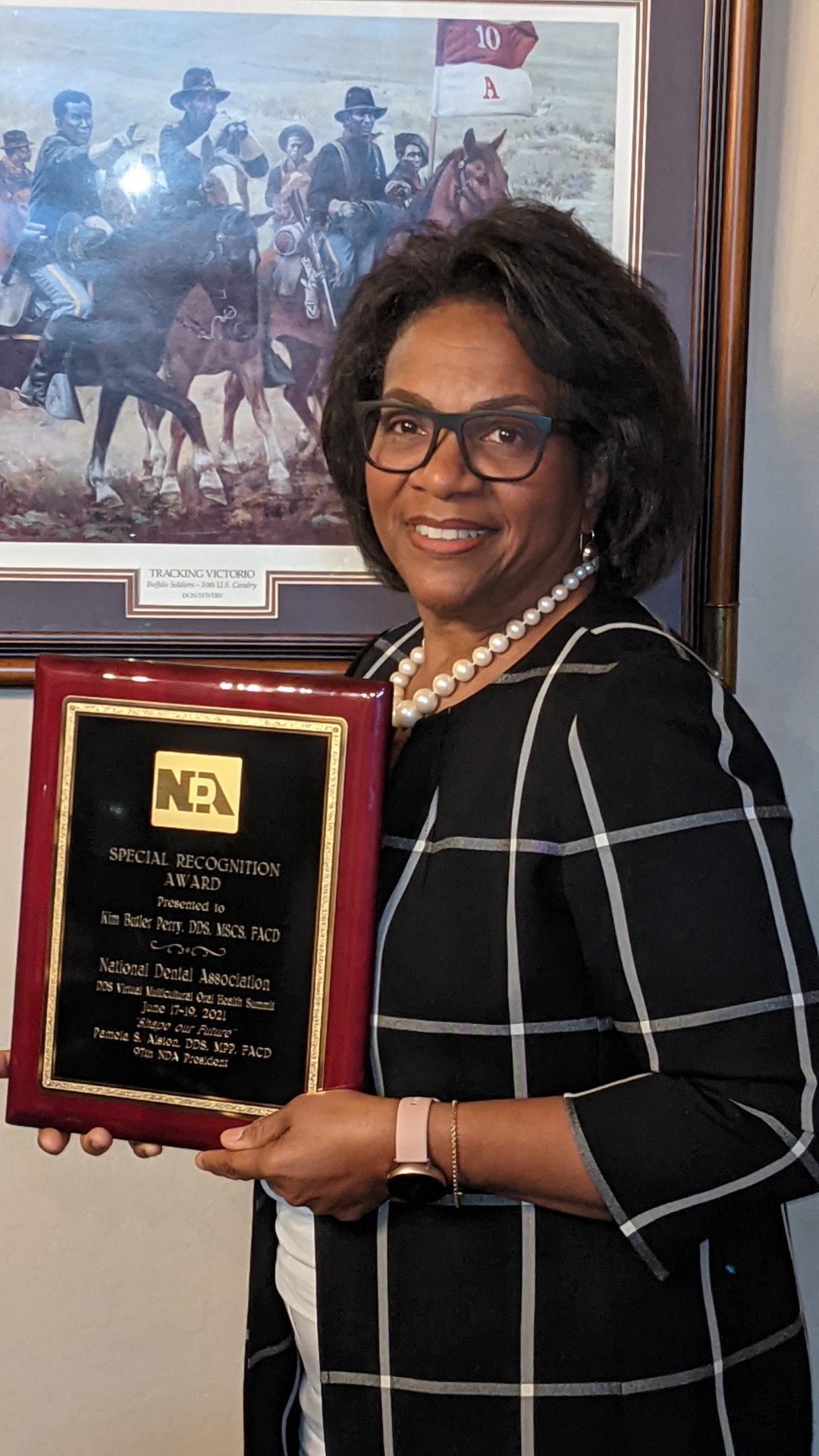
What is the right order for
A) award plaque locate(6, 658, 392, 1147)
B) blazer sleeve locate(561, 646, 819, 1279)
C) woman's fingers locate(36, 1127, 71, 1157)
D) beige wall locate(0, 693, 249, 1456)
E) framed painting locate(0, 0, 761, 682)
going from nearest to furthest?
blazer sleeve locate(561, 646, 819, 1279) → award plaque locate(6, 658, 392, 1147) → woman's fingers locate(36, 1127, 71, 1157) → framed painting locate(0, 0, 761, 682) → beige wall locate(0, 693, 249, 1456)

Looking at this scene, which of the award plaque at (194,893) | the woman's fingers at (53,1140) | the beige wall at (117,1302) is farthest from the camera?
the beige wall at (117,1302)

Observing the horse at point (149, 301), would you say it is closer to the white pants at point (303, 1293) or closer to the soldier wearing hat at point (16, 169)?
the soldier wearing hat at point (16, 169)

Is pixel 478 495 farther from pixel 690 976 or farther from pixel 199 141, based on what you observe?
pixel 199 141

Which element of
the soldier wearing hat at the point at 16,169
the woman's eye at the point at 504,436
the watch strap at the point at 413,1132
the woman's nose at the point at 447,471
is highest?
the soldier wearing hat at the point at 16,169

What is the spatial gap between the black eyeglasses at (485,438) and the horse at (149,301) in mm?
361

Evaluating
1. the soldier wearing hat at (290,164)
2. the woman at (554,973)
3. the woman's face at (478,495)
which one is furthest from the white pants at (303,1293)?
the soldier wearing hat at (290,164)

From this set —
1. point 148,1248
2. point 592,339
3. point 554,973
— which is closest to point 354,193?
point 592,339

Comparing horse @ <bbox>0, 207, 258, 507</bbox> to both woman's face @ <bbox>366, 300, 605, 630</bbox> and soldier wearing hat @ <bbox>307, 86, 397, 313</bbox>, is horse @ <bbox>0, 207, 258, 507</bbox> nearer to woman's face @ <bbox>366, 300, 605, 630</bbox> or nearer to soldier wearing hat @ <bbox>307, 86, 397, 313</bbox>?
soldier wearing hat @ <bbox>307, 86, 397, 313</bbox>

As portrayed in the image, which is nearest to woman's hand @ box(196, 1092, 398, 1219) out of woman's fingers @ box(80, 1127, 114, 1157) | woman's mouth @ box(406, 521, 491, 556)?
woman's fingers @ box(80, 1127, 114, 1157)

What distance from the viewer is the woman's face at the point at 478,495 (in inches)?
37.0

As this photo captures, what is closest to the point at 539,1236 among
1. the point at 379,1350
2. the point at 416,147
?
the point at 379,1350

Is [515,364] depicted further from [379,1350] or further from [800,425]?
[379,1350]

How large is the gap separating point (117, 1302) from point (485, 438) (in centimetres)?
110

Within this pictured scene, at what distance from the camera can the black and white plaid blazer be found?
2.66 ft
